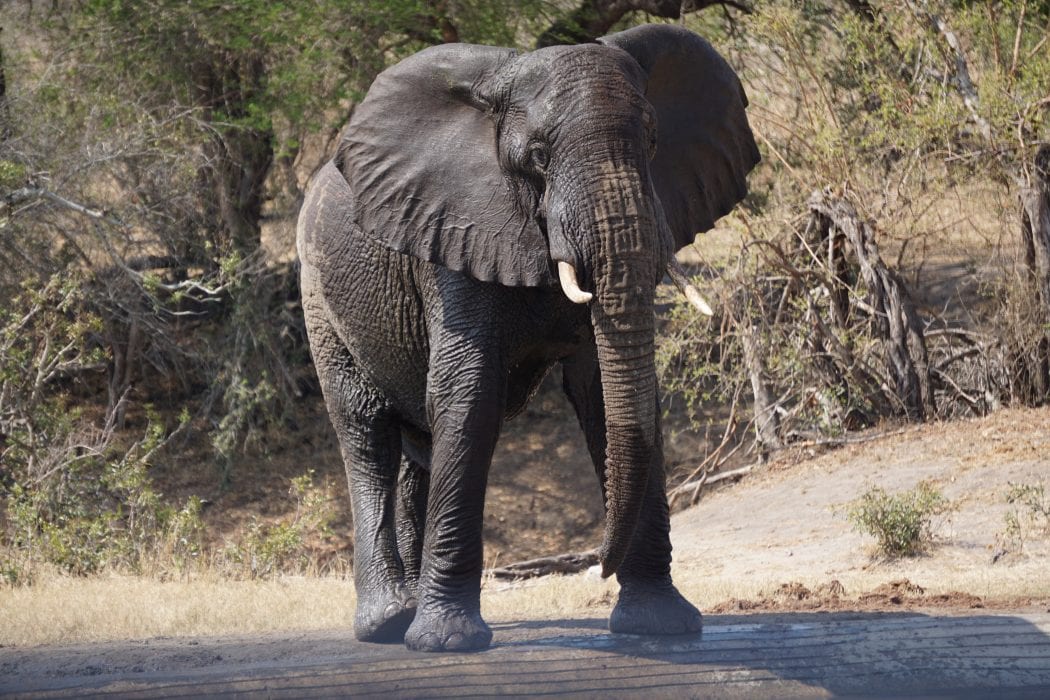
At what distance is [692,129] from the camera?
612 cm

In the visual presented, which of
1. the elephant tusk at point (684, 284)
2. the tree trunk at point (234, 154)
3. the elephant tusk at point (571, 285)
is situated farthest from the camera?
the tree trunk at point (234, 154)

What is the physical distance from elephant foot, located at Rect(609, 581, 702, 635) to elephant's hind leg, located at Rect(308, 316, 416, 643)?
1034mm

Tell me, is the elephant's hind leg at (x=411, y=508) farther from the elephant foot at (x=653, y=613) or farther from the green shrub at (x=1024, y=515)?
the green shrub at (x=1024, y=515)

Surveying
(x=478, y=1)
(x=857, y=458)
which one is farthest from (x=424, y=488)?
(x=478, y=1)

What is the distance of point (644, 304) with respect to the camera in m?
5.10

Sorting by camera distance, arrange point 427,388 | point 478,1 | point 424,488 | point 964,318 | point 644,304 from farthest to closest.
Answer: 1. point 964,318
2. point 478,1
3. point 424,488
4. point 427,388
5. point 644,304

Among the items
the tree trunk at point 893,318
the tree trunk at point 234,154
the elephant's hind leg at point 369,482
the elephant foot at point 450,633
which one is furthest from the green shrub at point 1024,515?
the tree trunk at point 234,154

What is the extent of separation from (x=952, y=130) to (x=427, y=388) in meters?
8.66

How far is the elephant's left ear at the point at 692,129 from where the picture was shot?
593 cm

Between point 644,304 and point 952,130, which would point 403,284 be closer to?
point 644,304

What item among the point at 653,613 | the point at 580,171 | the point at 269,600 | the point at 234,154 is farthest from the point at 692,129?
the point at 234,154

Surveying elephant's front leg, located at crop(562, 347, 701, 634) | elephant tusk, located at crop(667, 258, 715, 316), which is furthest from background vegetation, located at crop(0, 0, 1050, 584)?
elephant tusk, located at crop(667, 258, 715, 316)

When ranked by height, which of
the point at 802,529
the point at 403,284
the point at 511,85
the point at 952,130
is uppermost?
the point at 952,130

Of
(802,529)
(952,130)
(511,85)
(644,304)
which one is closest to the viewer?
(644,304)
